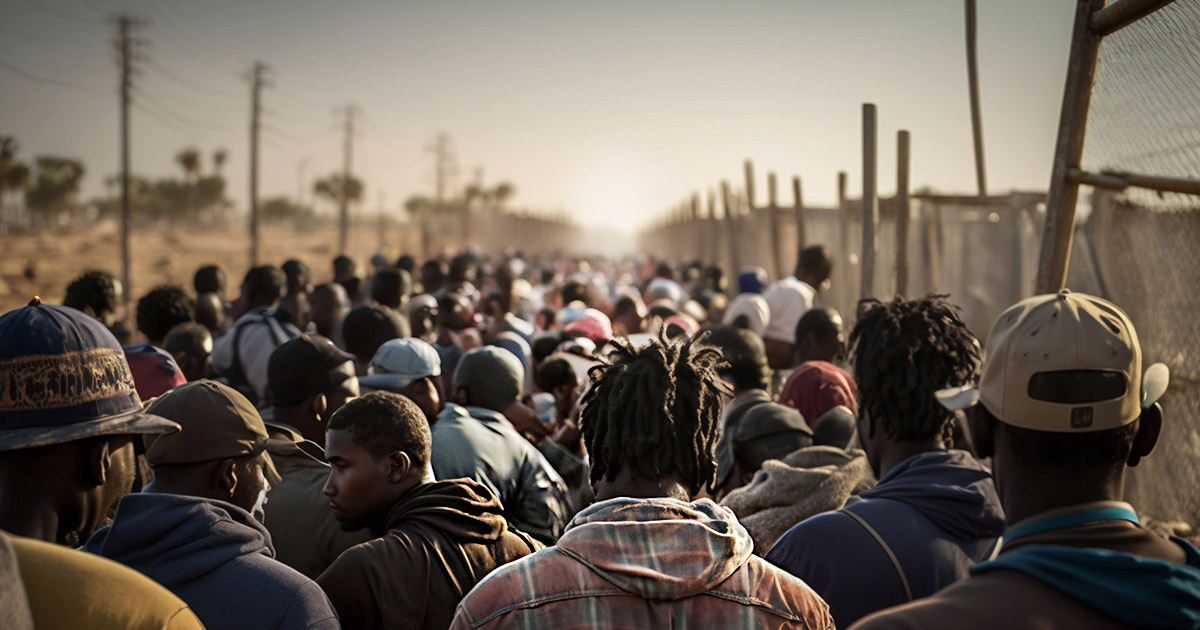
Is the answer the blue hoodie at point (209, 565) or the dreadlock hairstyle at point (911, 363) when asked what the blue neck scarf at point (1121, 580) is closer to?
the dreadlock hairstyle at point (911, 363)

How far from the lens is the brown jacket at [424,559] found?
104 inches

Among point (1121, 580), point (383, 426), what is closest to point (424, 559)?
point (383, 426)

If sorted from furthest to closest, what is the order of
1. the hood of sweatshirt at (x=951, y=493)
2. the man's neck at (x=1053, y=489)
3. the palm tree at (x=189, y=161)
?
1. the palm tree at (x=189, y=161)
2. the hood of sweatshirt at (x=951, y=493)
3. the man's neck at (x=1053, y=489)

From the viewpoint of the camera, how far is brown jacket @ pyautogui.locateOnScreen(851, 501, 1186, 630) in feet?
4.88

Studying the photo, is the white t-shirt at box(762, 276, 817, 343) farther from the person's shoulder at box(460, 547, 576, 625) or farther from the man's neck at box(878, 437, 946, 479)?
the person's shoulder at box(460, 547, 576, 625)

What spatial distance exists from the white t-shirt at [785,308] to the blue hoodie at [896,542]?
558 cm

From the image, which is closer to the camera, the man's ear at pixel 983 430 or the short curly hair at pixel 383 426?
the man's ear at pixel 983 430

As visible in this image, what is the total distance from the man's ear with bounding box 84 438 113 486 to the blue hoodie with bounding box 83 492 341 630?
84 millimetres

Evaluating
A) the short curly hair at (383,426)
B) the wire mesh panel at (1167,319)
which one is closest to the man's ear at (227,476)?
the short curly hair at (383,426)

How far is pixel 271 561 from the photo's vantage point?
7.57 ft

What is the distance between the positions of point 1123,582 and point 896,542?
1.00 metres

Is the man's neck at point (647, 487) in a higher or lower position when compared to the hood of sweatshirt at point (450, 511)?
higher

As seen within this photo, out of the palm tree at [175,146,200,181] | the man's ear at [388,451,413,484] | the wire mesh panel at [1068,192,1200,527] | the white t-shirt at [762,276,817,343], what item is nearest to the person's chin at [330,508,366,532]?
the man's ear at [388,451,413,484]

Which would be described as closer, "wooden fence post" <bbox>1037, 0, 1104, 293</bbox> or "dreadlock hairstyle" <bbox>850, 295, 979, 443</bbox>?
"dreadlock hairstyle" <bbox>850, 295, 979, 443</bbox>
